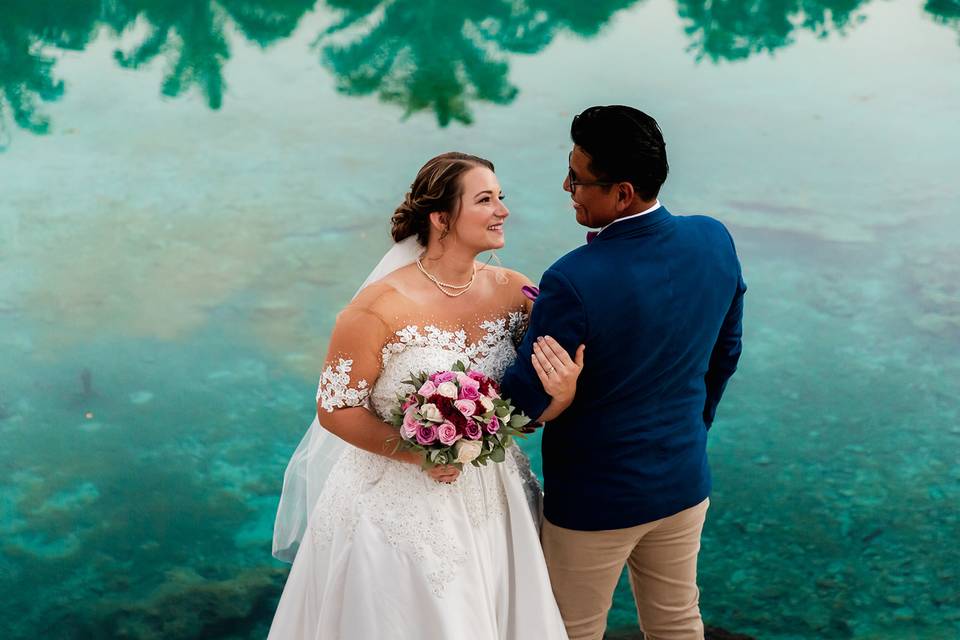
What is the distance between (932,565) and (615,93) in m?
5.16

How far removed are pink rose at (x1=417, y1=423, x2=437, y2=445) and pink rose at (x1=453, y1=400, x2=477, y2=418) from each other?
83 millimetres

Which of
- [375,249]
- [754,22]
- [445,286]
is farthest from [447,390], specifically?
[754,22]

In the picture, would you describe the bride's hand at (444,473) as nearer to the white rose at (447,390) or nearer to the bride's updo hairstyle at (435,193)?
the white rose at (447,390)

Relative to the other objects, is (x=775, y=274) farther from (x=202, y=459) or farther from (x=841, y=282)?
(x=202, y=459)

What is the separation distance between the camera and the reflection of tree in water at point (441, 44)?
933cm

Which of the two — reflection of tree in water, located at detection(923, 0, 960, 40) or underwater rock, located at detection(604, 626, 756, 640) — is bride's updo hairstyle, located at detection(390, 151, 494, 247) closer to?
underwater rock, located at detection(604, 626, 756, 640)

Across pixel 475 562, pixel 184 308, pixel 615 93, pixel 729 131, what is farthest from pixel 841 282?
pixel 475 562

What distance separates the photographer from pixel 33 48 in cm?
960

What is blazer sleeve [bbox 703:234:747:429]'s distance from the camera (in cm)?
294

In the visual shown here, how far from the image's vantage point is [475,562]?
9.41 ft

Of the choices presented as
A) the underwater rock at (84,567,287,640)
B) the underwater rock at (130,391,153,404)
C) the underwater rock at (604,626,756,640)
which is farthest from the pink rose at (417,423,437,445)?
the underwater rock at (130,391,153,404)

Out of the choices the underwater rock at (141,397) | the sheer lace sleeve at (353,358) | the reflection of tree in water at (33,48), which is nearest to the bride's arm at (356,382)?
the sheer lace sleeve at (353,358)

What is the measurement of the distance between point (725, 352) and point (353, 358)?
3.16ft

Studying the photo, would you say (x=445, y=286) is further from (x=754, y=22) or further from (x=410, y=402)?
(x=754, y=22)
